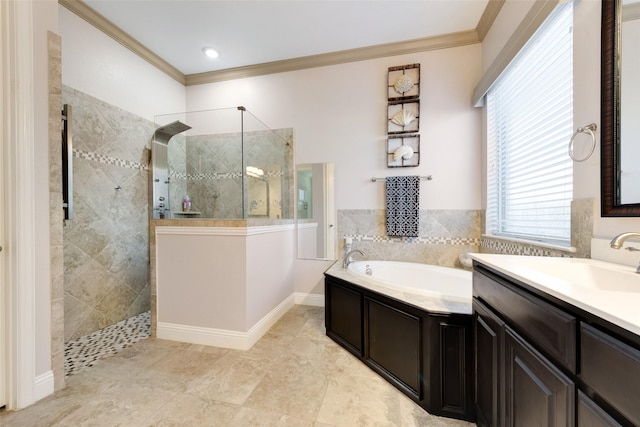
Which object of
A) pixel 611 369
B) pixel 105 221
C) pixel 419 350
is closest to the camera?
pixel 611 369

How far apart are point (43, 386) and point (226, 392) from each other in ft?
3.39

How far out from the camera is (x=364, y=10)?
2.24 metres

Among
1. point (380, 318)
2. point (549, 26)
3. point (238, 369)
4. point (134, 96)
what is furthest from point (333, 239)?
point (134, 96)

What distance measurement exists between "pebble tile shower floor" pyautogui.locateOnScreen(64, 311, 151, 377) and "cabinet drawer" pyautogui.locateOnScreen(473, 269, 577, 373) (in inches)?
102

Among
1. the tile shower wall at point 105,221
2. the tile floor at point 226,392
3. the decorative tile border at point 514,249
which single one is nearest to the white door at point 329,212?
the tile floor at point 226,392

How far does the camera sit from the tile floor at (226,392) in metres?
1.29

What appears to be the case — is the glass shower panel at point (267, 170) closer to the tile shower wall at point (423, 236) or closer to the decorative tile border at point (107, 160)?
the tile shower wall at point (423, 236)

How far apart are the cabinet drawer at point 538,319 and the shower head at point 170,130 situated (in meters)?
3.10

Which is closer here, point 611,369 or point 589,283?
point 611,369

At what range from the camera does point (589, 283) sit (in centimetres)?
100

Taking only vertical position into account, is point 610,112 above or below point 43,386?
above

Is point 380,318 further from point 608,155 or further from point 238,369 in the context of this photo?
point 608,155

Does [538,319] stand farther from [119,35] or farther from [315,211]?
[119,35]

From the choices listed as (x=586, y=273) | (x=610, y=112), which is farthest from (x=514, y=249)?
(x=610, y=112)
